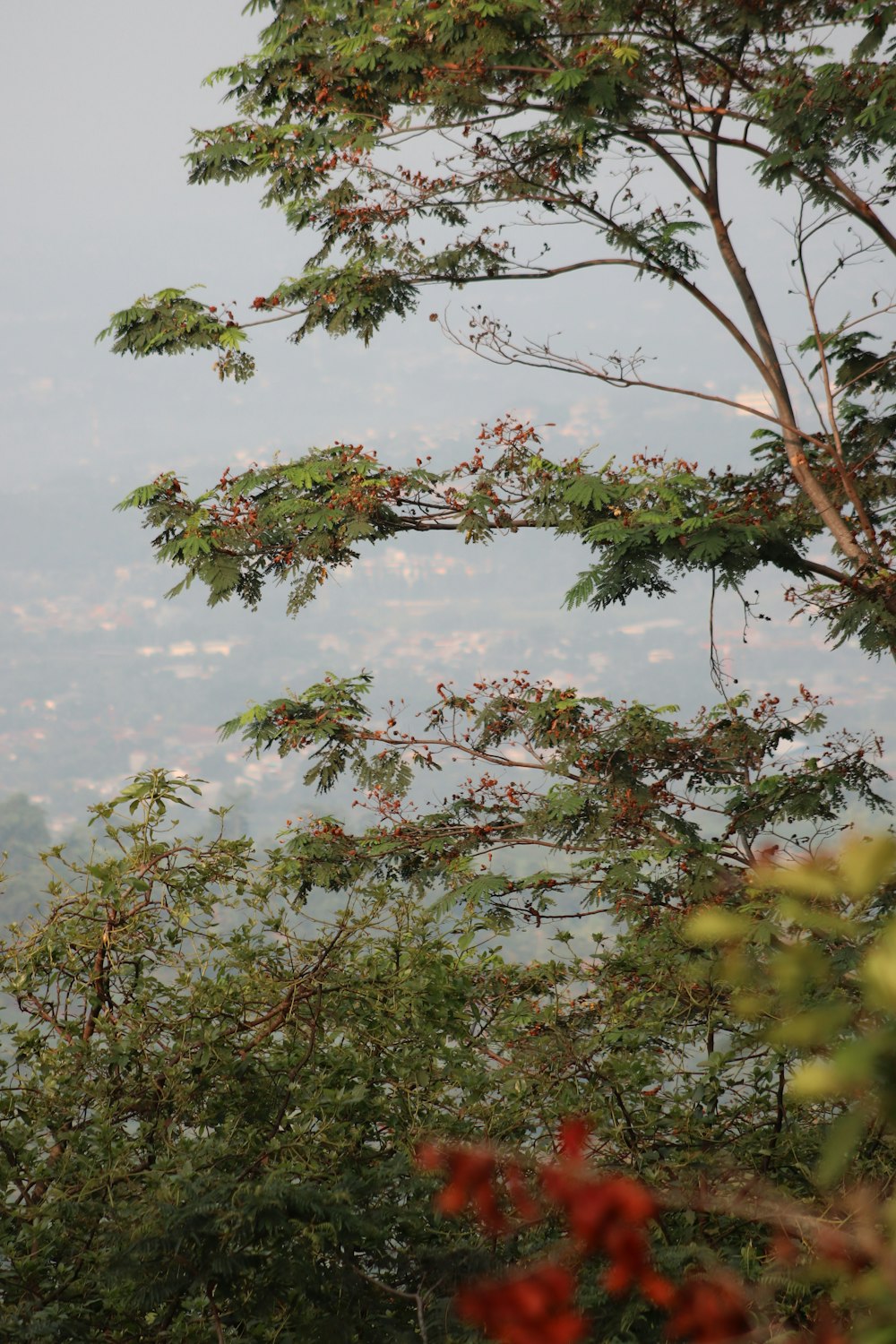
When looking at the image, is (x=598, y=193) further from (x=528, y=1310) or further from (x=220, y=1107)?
(x=528, y=1310)

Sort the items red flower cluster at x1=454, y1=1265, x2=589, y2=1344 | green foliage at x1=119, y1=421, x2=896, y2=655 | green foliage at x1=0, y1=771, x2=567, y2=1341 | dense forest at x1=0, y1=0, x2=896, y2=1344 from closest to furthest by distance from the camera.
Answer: red flower cluster at x1=454, y1=1265, x2=589, y2=1344, dense forest at x1=0, y1=0, x2=896, y2=1344, green foliage at x1=0, y1=771, x2=567, y2=1341, green foliage at x1=119, y1=421, x2=896, y2=655

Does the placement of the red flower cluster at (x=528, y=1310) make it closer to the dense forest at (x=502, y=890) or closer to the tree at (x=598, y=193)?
the dense forest at (x=502, y=890)

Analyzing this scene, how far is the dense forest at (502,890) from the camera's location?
1.67 meters

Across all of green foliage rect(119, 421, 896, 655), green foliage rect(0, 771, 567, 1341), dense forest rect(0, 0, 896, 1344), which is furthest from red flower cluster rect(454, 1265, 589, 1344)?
green foliage rect(119, 421, 896, 655)

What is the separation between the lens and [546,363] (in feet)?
18.1

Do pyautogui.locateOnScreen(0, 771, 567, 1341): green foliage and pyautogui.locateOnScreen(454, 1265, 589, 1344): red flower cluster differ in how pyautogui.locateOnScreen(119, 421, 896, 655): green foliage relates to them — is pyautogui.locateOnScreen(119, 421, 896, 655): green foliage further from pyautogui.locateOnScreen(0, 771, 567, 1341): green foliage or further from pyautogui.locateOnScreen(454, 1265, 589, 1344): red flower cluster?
pyautogui.locateOnScreen(454, 1265, 589, 1344): red flower cluster

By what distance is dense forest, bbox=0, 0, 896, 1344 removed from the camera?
1670 mm

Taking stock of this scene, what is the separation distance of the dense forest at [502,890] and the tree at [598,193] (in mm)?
25

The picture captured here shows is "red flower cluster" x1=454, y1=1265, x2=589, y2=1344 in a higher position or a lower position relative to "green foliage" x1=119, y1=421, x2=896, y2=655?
lower

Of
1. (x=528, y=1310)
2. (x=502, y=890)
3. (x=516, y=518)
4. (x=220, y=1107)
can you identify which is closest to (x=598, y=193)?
(x=516, y=518)

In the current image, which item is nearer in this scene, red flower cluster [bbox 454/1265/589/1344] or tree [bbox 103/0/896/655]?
red flower cluster [bbox 454/1265/589/1344]

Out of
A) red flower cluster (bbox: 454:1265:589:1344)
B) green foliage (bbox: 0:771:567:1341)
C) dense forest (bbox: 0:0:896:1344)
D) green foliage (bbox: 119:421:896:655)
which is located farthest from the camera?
green foliage (bbox: 119:421:896:655)

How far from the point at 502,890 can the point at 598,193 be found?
3.50m

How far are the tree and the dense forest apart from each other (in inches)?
1.0
